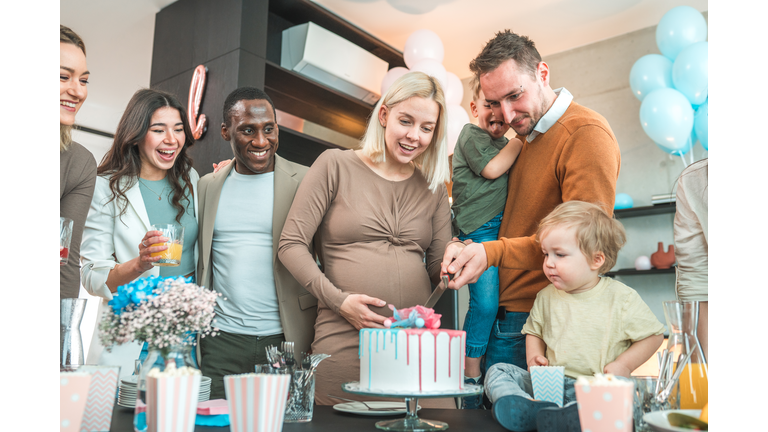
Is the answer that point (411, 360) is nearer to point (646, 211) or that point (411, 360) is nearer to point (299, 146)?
point (299, 146)

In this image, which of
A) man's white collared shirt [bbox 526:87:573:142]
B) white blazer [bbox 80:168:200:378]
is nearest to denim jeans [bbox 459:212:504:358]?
man's white collared shirt [bbox 526:87:573:142]

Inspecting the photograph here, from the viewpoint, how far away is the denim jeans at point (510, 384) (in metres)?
1.19

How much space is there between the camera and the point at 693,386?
39.3 inches

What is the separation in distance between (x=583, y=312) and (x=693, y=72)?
2573 mm

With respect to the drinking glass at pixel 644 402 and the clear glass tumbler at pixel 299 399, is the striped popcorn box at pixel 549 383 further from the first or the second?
the clear glass tumbler at pixel 299 399

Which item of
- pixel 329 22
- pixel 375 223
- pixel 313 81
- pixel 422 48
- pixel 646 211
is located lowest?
pixel 375 223

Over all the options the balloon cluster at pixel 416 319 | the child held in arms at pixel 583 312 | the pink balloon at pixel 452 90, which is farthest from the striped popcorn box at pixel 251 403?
the pink balloon at pixel 452 90

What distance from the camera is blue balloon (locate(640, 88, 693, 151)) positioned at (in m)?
3.44

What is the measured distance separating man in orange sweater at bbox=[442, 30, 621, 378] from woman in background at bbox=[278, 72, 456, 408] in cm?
21

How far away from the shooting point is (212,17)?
359 cm

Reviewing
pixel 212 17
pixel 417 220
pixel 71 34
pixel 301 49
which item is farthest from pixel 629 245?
pixel 71 34

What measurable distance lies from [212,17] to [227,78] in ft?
1.62

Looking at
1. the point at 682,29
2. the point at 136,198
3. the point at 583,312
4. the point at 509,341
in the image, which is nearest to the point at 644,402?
the point at 583,312
